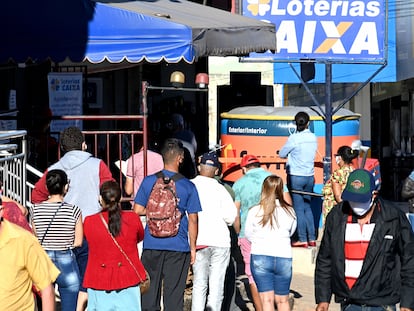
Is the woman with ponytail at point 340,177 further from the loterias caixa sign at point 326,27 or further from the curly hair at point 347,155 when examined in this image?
the loterias caixa sign at point 326,27

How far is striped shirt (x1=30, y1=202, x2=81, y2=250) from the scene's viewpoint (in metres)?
8.63

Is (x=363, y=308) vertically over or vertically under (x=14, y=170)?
under

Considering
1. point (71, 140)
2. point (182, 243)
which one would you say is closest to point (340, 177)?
point (182, 243)

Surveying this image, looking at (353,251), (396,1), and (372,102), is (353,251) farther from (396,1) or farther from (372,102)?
(372,102)

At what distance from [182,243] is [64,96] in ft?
11.3

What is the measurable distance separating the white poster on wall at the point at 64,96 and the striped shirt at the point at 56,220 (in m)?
3.44

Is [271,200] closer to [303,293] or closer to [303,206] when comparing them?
[303,293]

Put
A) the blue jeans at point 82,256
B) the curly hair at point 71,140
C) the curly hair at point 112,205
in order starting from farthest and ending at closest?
the curly hair at point 71,140 → the blue jeans at point 82,256 → the curly hair at point 112,205

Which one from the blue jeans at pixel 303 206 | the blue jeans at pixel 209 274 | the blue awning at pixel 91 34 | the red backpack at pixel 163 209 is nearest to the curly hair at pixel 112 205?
the red backpack at pixel 163 209

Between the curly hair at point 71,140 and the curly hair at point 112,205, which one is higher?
the curly hair at point 71,140

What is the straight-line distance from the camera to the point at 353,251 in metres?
7.17

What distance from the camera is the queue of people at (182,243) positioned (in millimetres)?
7086

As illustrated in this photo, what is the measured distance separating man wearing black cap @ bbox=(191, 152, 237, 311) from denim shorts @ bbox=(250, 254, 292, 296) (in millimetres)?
407

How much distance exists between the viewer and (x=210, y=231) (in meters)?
10.1
